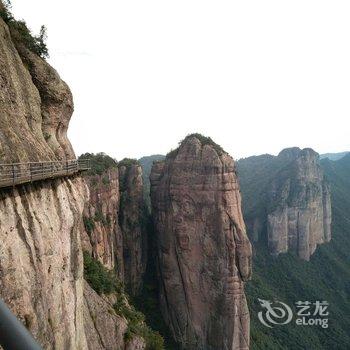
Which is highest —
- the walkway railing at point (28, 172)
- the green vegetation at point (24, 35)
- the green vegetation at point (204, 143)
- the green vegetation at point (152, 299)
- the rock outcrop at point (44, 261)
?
the green vegetation at point (24, 35)

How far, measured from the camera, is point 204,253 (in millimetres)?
49562

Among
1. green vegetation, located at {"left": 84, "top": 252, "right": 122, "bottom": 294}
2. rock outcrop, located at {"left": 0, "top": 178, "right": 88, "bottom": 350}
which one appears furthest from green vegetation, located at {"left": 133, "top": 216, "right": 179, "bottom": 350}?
Answer: rock outcrop, located at {"left": 0, "top": 178, "right": 88, "bottom": 350}

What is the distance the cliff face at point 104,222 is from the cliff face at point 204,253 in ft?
24.1

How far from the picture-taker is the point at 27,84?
20.4m

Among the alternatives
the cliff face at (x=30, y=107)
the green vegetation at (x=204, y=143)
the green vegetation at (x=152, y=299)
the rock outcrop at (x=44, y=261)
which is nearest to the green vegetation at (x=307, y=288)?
the green vegetation at (x=152, y=299)

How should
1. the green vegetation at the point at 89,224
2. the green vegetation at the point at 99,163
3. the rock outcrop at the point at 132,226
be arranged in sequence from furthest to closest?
1. the rock outcrop at the point at 132,226
2. the green vegetation at the point at 99,163
3. the green vegetation at the point at 89,224

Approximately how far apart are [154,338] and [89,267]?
9632mm

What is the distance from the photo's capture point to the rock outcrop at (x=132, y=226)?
186ft

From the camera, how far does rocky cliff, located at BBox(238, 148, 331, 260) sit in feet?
342

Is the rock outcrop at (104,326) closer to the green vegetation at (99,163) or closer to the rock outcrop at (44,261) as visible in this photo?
the rock outcrop at (44,261)

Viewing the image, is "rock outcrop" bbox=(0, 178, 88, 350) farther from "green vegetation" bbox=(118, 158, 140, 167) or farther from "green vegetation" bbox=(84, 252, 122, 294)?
"green vegetation" bbox=(118, 158, 140, 167)

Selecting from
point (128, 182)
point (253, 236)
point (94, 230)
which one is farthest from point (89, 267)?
point (253, 236)

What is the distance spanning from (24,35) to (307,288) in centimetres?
8736

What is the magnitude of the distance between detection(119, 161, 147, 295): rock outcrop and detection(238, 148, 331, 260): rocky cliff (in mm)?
54249
